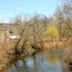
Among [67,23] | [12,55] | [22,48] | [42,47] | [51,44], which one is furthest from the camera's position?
[51,44]

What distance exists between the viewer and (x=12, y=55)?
129 ft

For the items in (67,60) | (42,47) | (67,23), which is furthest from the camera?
(42,47)

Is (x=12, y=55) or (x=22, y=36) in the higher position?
(x=22, y=36)

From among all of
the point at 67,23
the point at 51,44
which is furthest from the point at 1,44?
the point at 51,44

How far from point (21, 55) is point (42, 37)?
43.1 feet

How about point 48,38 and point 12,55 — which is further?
point 48,38

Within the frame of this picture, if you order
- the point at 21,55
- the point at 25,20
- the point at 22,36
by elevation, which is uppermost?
the point at 25,20

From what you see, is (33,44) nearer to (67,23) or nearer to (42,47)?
(42,47)

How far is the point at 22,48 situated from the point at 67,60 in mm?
15015

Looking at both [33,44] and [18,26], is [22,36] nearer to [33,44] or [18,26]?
[18,26]

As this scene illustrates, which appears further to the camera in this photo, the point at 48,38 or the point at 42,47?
the point at 48,38

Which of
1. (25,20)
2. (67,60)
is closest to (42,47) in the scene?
(25,20)

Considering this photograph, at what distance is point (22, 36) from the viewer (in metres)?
41.7

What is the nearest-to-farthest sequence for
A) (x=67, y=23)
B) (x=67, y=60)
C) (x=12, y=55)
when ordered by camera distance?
1. (x=67, y=60)
2. (x=67, y=23)
3. (x=12, y=55)
